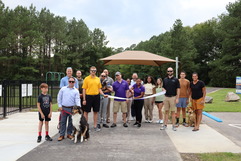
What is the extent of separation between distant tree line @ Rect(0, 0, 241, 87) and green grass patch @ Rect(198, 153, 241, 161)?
2650 centimetres

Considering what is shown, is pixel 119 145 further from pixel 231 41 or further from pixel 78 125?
pixel 231 41

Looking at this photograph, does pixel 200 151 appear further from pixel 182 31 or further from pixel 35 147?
Answer: pixel 182 31

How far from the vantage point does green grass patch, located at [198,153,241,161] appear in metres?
4.54

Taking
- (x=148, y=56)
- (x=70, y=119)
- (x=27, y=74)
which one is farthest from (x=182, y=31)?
(x=70, y=119)

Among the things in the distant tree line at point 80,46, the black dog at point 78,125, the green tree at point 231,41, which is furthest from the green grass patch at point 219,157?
the green tree at point 231,41

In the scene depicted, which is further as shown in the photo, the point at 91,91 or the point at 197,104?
the point at 197,104

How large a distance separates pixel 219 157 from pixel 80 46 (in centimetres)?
5367

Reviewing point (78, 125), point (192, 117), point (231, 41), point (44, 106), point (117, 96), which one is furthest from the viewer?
point (231, 41)

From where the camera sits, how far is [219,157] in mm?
4641

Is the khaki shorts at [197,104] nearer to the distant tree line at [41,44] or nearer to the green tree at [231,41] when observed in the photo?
the distant tree line at [41,44]

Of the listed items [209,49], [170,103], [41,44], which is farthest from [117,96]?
[209,49]

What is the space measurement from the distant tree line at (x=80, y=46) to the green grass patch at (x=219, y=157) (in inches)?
1043

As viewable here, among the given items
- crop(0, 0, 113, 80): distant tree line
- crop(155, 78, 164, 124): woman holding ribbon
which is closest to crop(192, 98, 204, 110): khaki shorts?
crop(155, 78, 164, 124): woman holding ribbon

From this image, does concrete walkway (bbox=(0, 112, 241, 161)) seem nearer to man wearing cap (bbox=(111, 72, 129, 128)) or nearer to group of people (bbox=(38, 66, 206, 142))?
group of people (bbox=(38, 66, 206, 142))
